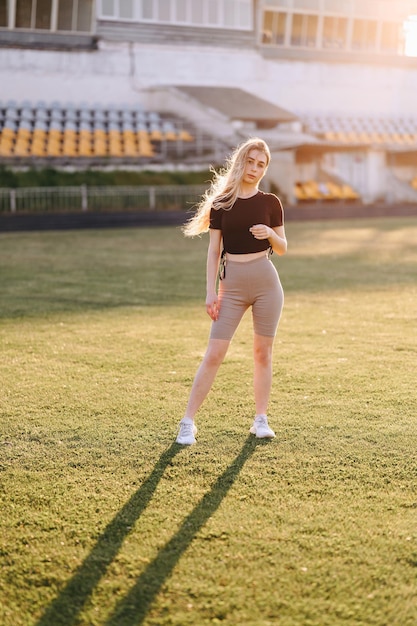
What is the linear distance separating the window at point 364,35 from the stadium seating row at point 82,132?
1401 cm

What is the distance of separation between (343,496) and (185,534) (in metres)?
0.96

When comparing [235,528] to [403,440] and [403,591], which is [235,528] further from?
[403,440]

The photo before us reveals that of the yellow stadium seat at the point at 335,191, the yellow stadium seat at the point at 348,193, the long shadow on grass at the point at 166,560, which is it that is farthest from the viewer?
the yellow stadium seat at the point at 348,193

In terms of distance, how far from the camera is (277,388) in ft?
21.6

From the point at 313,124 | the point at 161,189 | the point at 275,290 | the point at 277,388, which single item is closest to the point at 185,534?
the point at 275,290

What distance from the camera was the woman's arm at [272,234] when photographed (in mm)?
4883

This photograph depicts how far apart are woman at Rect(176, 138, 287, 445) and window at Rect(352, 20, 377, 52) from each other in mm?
41311

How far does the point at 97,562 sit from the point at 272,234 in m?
2.28

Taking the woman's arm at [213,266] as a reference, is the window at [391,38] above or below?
above

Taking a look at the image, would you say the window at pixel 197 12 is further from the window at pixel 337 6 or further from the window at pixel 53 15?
the window at pixel 337 6

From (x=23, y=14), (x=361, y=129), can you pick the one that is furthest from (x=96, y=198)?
(x=361, y=129)

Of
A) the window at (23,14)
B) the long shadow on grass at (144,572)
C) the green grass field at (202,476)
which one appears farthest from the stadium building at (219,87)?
the long shadow on grass at (144,572)

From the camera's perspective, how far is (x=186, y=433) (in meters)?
5.18

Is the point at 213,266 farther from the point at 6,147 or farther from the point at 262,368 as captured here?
the point at 6,147
